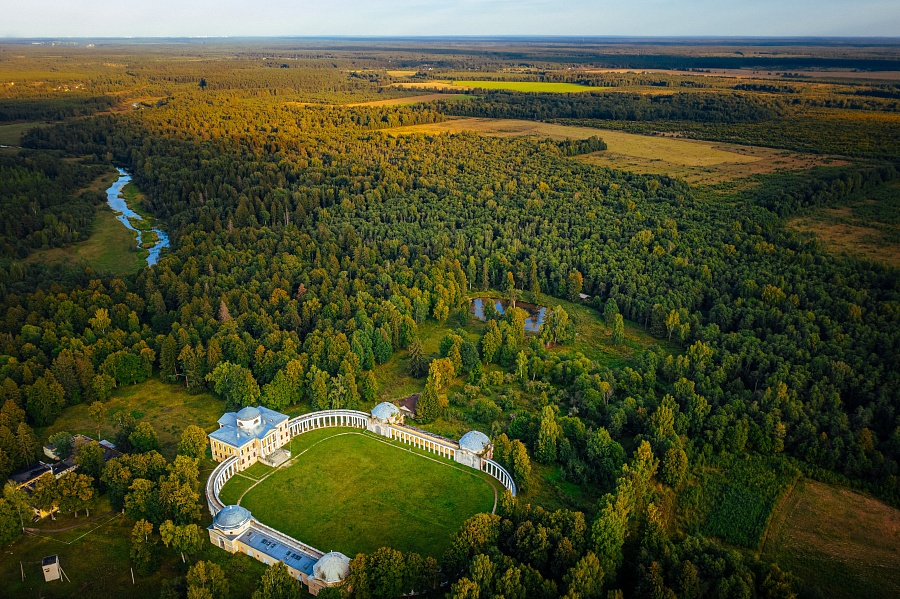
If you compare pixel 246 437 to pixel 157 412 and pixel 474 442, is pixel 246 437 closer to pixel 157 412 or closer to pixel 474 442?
pixel 157 412

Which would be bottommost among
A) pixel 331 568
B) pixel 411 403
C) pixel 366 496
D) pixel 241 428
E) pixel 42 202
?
pixel 366 496

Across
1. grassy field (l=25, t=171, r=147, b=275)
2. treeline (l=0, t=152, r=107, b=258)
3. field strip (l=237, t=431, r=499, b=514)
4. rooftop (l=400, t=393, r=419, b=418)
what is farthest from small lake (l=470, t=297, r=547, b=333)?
treeline (l=0, t=152, r=107, b=258)

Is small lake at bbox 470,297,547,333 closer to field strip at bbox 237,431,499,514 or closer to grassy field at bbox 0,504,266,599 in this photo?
field strip at bbox 237,431,499,514

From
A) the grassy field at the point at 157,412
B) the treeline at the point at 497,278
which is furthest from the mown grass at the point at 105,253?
the grassy field at the point at 157,412

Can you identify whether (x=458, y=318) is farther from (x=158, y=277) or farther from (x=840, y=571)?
(x=840, y=571)

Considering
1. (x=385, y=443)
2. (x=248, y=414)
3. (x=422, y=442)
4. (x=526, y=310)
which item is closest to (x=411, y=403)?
(x=385, y=443)

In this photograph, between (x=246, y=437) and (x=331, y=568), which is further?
(x=246, y=437)

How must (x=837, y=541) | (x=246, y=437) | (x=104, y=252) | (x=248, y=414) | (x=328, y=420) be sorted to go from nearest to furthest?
(x=837, y=541), (x=246, y=437), (x=248, y=414), (x=328, y=420), (x=104, y=252)
